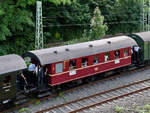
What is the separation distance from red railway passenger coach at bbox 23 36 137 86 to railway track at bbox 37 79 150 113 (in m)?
1.79

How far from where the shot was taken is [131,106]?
14.7 meters

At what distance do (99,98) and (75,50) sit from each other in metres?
3.64

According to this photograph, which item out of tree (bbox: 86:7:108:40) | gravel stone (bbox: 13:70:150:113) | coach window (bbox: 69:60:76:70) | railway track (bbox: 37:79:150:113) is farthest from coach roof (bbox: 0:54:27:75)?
tree (bbox: 86:7:108:40)

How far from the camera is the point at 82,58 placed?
17578 mm

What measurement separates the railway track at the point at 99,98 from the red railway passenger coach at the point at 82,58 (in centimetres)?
179

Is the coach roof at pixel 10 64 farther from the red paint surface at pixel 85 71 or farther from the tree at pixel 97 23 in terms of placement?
the tree at pixel 97 23

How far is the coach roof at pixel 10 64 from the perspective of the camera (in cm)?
1406

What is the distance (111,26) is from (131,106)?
22.5 m

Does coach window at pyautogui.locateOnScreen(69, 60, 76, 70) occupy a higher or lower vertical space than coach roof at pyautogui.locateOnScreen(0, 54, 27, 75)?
lower

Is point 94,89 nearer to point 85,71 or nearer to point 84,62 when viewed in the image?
point 85,71

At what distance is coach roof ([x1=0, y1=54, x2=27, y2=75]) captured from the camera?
1406 cm

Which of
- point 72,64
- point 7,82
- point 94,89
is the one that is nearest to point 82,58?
point 72,64

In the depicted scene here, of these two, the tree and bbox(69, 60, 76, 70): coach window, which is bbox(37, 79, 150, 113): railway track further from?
the tree

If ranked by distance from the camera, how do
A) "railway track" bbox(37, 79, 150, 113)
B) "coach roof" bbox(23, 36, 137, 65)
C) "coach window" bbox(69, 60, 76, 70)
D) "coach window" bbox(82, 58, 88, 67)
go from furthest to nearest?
"coach window" bbox(82, 58, 88, 67) < "coach window" bbox(69, 60, 76, 70) < "coach roof" bbox(23, 36, 137, 65) < "railway track" bbox(37, 79, 150, 113)
